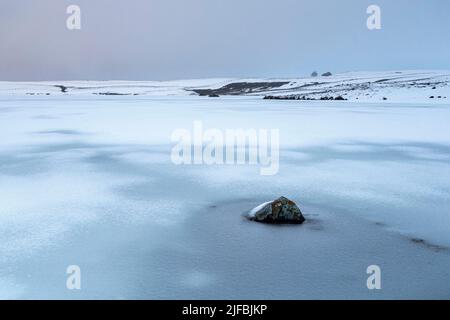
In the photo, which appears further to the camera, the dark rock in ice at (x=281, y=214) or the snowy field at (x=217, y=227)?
the dark rock in ice at (x=281, y=214)

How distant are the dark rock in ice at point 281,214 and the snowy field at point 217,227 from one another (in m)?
0.11

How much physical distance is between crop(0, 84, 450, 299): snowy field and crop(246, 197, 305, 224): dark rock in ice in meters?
0.11

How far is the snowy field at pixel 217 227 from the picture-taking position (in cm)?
324

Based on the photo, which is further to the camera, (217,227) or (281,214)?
(281,214)

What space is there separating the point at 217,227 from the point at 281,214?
639mm

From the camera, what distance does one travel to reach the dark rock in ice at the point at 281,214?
456 cm

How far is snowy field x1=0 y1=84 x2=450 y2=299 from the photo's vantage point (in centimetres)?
324

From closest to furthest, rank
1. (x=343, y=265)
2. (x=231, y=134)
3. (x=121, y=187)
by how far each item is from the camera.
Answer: (x=343, y=265) → (x=121, y=187) → (x=231, y=134)

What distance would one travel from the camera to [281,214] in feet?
15.0
